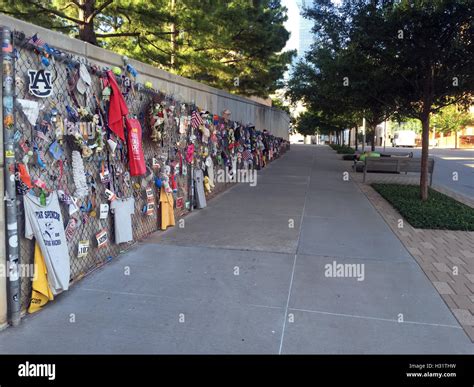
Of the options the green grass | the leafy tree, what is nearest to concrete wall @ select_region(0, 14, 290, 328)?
the leafy tree

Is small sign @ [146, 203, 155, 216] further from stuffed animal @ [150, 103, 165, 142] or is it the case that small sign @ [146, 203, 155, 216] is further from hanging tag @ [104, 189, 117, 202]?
hanging tag @ [104, 189, 117, 202]

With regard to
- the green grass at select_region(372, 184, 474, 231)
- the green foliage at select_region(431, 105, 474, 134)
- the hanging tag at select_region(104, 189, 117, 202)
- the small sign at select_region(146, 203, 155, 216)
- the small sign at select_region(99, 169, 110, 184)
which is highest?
the green foliage at select_region(431, 105, 474, 134)

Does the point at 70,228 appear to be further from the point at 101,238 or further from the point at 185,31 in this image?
the point at 185,31

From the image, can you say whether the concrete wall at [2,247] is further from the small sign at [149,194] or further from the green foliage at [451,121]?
A: the green foliage at [451,121]

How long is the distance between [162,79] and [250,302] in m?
4.27

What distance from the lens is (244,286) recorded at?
4734mm

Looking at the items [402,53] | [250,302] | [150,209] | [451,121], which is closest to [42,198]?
[250,302]

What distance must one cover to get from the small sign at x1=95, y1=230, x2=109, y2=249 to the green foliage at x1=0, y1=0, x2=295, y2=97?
6.61 m

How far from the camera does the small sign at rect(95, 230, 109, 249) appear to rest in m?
5.08

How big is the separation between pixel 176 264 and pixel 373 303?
2377 millimetres

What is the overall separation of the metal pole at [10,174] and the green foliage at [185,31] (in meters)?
7.16

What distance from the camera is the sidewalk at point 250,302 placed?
3.53 meters

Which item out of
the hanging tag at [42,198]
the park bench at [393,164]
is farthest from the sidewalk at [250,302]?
the park bench at [393,164]

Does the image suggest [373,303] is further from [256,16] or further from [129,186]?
[256,16]
